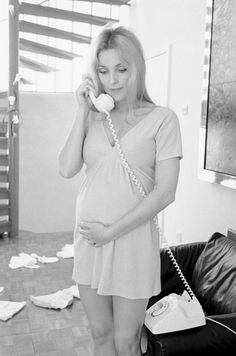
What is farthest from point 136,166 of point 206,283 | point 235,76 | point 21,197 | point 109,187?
point 21,197

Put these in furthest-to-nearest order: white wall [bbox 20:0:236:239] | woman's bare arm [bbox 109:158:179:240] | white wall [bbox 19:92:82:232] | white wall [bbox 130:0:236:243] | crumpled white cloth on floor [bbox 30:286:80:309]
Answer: white wall [bbox 19:92:82:232] < white wall [bbox 20:0:236:239] < white wall [bbox 130:0:236:243] < crumpled white cloth on floor [bbox 30:286:80:309] < woman's bare arm [bbox 109:158:179:240]

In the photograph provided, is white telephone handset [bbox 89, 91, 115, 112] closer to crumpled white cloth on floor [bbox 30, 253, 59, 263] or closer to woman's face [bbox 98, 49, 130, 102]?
woman's face [bbox 98, 49, 130, 102]

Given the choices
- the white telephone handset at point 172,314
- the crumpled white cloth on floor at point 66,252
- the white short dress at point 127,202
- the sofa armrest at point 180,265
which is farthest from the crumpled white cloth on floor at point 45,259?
the white short dress at point 127,202

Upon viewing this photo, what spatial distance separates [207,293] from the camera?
2260 mm

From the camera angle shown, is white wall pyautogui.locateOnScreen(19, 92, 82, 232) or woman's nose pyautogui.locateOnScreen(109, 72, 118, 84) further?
white wall pyautogui.locateOnScreen(19, 92, 82, 232)

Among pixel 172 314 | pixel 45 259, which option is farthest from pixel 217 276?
pixel 45 259

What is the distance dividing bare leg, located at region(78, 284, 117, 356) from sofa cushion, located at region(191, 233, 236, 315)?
86 cm

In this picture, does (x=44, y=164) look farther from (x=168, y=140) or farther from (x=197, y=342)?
(x=168, y=140)

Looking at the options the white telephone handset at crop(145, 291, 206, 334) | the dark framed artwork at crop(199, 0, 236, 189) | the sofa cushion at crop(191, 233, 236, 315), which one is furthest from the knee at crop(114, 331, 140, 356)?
the dark framed artwork at crop(199, 0, 236, 189)

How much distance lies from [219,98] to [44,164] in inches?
119

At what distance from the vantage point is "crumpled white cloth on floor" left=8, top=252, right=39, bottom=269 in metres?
3.72

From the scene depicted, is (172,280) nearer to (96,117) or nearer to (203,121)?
(203,121)

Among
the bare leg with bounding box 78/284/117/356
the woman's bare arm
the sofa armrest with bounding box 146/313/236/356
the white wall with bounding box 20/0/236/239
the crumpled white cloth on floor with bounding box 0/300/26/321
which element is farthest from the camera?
the white wall with bounding box 20/0/236/239

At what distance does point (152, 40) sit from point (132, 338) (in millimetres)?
3476
